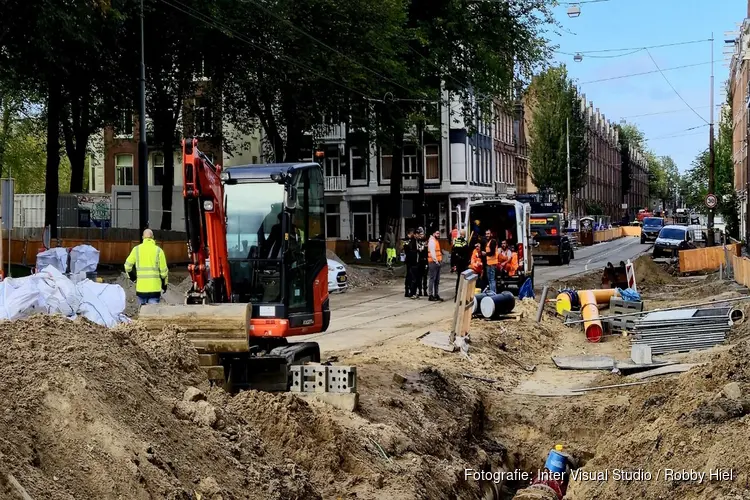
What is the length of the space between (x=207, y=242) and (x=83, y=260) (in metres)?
12.9

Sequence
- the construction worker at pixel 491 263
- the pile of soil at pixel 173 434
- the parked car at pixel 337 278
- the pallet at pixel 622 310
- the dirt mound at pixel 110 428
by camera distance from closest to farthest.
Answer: the dirt mound at pixel 110 428 → the pile of soil at pixel 173 434 → the pallet at pixel 622 310 → the construction worker at pixel 491 263 → the parked car at pixel 337 278

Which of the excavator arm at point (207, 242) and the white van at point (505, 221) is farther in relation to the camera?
the white van at point (505, 221)

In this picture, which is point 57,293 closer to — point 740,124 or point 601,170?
point 740,124

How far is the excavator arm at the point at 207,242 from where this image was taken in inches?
466

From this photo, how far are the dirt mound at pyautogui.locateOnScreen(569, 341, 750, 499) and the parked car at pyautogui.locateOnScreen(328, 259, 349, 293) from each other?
62.9ft

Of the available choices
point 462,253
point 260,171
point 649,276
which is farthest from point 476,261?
point 649,276

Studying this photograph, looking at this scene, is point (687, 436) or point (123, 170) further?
point (123, 170)

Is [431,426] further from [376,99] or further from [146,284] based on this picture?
[376,99]

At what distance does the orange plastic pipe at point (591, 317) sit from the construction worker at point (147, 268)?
8.41 m

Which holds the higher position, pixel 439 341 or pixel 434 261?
pixel 434 261

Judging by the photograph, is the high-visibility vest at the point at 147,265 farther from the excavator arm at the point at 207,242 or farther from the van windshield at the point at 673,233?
the van windshield at the point at 673,233

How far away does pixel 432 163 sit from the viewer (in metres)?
62.7

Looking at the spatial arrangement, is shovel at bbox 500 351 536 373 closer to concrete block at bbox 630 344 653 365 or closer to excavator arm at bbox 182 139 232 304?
concrete block at bbox 630 344 653 365

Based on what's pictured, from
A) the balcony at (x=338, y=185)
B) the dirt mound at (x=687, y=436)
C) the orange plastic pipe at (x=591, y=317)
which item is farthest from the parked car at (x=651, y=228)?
the dirt mound at (x=687, y=436)
